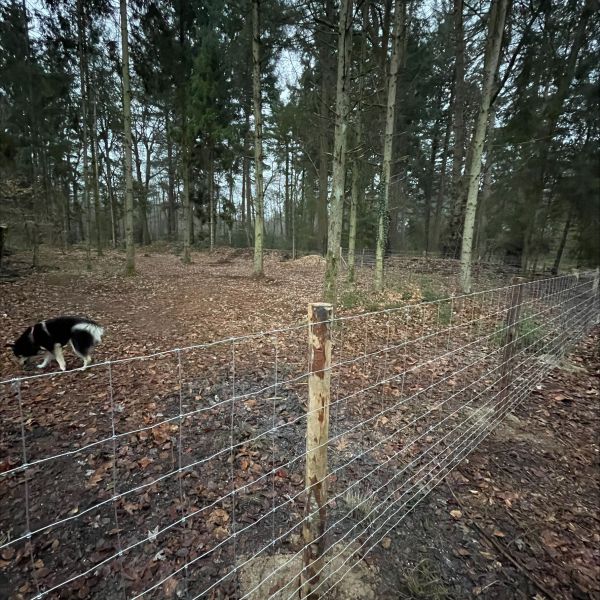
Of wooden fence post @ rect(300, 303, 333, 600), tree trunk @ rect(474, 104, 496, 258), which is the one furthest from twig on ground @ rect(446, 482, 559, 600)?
tree trunk @ rect(474, 104, 496, 258)

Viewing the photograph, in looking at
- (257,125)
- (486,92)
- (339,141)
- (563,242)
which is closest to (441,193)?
(563,242)

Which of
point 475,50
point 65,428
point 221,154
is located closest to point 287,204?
point 221,154

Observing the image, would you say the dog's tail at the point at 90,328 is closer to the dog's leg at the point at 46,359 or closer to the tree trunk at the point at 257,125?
the dog's leg at the point at 46,359

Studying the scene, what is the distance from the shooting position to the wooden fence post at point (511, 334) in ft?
11.2

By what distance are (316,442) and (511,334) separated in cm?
287

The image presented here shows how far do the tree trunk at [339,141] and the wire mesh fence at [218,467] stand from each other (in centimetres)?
213

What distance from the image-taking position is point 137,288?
32.2ft

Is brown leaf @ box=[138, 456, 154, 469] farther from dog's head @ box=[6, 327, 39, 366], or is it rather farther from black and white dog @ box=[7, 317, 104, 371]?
dog's head @ box=[6, 327, 39, 366]

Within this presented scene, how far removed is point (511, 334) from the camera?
3.48 meters

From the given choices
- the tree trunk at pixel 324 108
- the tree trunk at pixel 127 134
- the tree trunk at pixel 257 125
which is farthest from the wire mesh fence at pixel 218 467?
the tree trunk at pixel 127 134

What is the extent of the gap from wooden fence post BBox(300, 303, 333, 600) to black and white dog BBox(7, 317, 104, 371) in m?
3.91

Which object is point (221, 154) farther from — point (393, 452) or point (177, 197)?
point (393, 452)

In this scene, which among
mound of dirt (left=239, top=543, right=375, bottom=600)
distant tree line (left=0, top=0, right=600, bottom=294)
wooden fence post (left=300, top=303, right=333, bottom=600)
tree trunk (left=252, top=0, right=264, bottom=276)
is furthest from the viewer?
tree trunk (left=252, top=0, right=264, bottom=276)

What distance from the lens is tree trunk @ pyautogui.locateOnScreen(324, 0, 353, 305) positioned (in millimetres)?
5730
